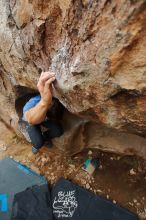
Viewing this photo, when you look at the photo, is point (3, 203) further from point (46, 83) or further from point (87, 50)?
point (87, 50)

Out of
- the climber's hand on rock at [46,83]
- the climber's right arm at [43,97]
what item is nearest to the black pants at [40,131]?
the climber's right arm at [43,97]

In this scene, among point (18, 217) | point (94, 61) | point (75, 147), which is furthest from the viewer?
point (75, 147)

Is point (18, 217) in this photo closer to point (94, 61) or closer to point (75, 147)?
point (75, 147)

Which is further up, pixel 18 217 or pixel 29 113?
pixel 29 113

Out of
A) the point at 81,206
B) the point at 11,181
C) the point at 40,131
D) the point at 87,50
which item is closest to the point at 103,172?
the point at 81,206

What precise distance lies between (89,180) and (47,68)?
1.60 m

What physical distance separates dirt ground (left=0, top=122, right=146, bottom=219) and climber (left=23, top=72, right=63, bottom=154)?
0.95ft

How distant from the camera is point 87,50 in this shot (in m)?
1.72

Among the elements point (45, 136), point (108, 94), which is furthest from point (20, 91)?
point (108, 94)

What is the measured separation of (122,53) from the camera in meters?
1.55

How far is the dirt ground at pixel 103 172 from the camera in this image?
301cm

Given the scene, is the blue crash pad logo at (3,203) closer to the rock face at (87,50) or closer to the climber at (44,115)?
the climber at (44,115)

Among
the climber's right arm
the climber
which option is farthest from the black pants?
the climber's right arm

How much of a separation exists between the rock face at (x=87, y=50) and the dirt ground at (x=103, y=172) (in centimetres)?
119
